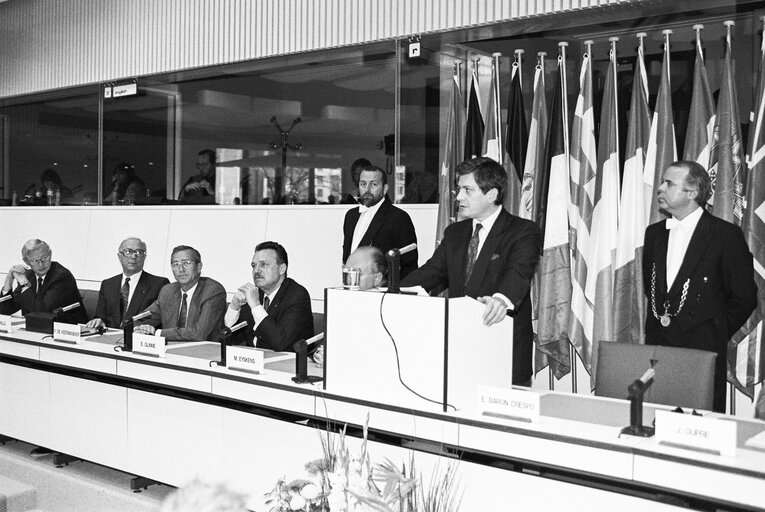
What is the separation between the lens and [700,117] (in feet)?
13.9

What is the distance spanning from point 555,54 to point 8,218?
6.15 metres

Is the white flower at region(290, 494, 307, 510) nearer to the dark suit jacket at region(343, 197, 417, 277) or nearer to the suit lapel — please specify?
the suit lapel

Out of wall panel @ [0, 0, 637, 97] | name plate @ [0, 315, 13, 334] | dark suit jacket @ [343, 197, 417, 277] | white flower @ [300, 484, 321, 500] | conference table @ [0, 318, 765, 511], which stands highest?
wall panel @ [0, 0, 637, 97]

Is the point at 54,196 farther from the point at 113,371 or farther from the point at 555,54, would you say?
the point at 555,54

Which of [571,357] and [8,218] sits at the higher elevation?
[8,218]

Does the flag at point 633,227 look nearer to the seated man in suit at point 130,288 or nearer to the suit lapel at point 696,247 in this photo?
the suit lapel at point 696,247

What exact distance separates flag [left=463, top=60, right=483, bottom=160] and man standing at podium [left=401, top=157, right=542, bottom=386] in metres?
1.77

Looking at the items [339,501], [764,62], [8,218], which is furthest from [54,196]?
[339,501]

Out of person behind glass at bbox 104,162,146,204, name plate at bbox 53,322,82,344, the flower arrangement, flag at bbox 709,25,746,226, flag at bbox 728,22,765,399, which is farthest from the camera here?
person behind glass at bbox 104,162,146,204

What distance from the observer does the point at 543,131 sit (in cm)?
491

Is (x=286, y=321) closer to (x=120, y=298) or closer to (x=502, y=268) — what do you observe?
(x=502, y=268)

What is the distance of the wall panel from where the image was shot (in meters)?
5.19

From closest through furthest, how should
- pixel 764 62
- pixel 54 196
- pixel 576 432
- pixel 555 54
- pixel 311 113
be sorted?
pixel 576 432, pixel 764 62, pixel 555 54, pixel 311 113, pixel 54 196

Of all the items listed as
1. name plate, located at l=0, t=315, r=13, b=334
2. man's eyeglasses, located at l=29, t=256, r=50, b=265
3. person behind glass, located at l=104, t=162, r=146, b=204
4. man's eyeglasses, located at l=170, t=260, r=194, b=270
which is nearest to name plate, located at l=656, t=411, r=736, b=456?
man's eyeglasses, located at l=170, t=260, r=194, b=270
